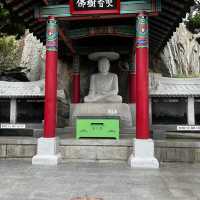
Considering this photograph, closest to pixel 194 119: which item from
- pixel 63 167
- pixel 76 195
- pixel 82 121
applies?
pixel 82 121

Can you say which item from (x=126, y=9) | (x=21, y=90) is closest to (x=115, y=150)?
(x=126, y=9)

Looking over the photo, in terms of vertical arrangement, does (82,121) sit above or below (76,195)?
above

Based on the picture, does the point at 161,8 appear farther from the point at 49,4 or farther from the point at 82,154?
the point at 82,154

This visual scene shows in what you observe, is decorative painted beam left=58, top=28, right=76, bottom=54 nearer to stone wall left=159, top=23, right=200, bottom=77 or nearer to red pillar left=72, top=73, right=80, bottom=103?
red pillar left=72, top=73, right=80, bottom=103

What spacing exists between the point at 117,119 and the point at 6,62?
58.4 ft

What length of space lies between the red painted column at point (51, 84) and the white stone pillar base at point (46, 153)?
19 cm

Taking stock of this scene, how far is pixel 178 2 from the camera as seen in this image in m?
6.76

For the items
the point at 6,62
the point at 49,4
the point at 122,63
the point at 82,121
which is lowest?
the point at 82,121

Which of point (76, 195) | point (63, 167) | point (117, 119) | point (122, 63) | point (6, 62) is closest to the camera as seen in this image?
point (76, 195)

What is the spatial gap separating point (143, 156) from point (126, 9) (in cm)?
422

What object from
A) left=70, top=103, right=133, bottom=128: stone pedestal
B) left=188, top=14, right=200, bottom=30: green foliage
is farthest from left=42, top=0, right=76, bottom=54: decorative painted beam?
left=188, top=14, right=200, bottom=30: green foliage

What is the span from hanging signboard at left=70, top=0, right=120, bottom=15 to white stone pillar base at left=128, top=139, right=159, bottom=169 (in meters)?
3.82

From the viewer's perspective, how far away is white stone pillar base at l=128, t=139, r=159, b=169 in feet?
21.3

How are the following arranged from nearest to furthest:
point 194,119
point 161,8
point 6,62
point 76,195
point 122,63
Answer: point 76,195, point 161,8, point 194,119, point 122,63, point 6,62
